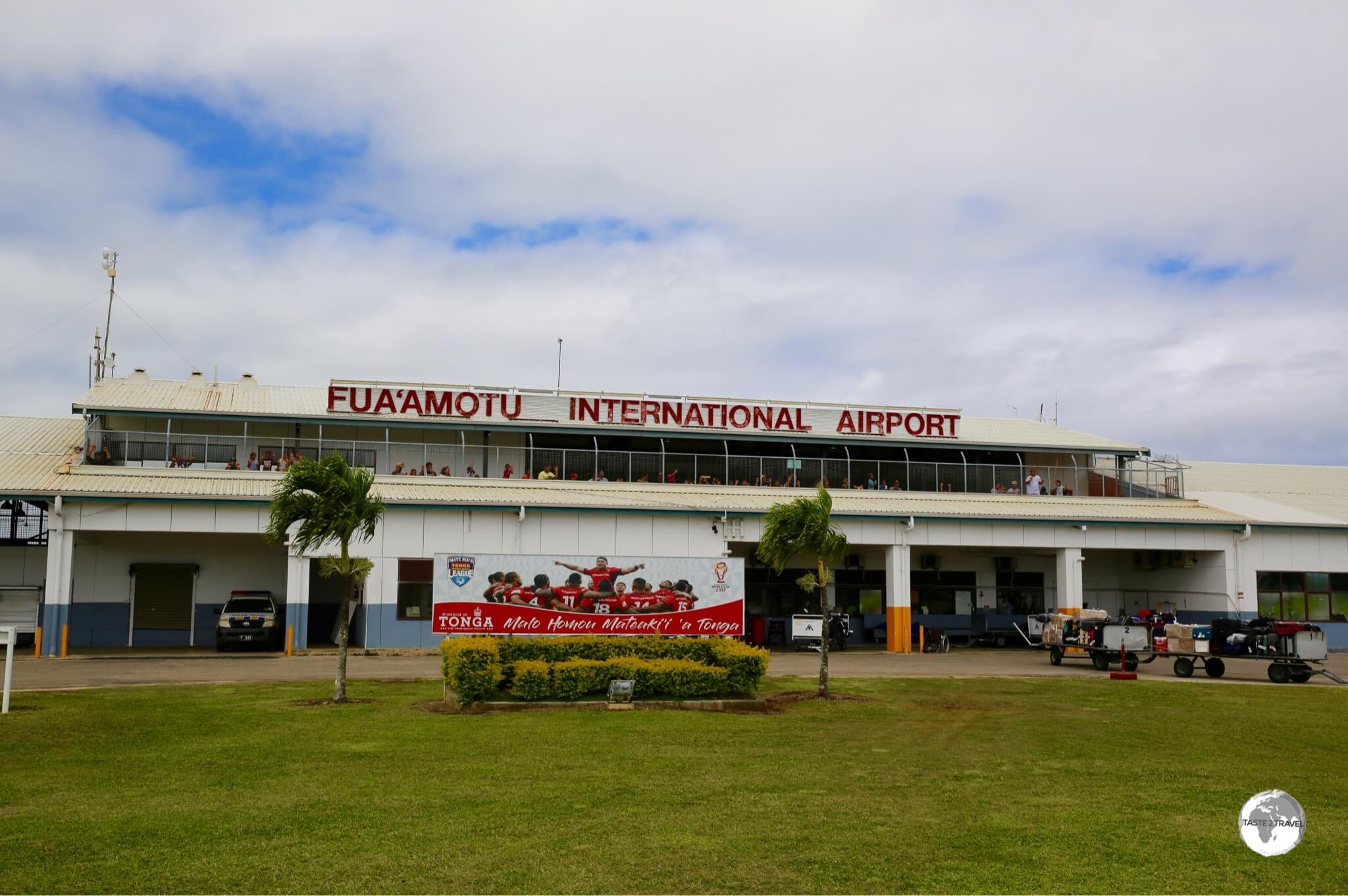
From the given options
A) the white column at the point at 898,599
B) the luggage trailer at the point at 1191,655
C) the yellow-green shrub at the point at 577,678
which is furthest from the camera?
the white column at the point at 898,599

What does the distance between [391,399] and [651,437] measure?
9263mm

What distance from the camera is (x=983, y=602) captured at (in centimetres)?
4175

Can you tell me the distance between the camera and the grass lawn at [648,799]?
8.41 meters

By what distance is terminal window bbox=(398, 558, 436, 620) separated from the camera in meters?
32.9

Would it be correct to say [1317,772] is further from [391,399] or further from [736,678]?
[391,399]

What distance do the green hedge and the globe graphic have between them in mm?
11265

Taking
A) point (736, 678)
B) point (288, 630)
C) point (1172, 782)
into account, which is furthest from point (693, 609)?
point (288, 630)

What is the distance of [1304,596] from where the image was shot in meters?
A: 39.0

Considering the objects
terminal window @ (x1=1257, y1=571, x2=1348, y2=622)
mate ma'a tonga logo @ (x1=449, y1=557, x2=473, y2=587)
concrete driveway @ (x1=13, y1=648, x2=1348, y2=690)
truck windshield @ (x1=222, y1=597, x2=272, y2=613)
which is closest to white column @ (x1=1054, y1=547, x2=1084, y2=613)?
concrete driveway @ (x1=13, y1=648, x2=1348, y2=690)

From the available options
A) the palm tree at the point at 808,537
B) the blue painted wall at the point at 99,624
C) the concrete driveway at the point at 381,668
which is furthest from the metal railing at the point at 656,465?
the palm tree at the point at 808,537

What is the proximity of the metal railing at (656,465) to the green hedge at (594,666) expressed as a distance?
1884 centimetres

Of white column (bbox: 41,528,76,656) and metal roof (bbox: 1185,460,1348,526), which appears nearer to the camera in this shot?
white column (bbox: 41,528,76,656)

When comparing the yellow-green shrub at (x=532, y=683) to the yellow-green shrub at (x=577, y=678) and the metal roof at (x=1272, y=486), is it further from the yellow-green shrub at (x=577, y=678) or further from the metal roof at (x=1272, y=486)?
the metal roof at (x=1272, y=486)

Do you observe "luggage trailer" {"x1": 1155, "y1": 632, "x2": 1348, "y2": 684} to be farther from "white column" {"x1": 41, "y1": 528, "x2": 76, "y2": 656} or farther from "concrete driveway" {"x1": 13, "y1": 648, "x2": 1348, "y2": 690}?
"white column" {"x1": 41, "y1": 528, "x2": 76, "y2": 656}
